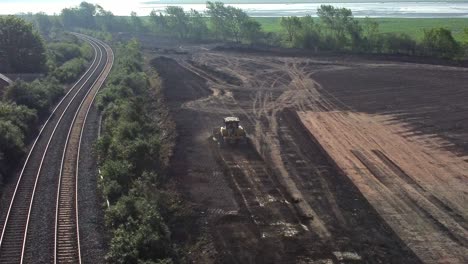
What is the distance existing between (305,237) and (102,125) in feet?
65.8

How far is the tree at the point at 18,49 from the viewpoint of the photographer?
54.4 metres

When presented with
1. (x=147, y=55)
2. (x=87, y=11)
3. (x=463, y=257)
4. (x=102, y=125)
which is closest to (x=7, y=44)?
(x=147, y=55)

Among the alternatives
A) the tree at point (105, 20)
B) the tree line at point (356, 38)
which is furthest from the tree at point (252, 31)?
the tree at point (105, 20)

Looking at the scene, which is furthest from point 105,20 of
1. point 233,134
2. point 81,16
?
point 233,134

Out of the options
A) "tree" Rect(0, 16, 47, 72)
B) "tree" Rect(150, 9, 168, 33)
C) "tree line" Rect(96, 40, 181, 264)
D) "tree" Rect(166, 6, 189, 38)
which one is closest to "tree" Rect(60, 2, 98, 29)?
"tree" Rect(150, 9, 168, 33)

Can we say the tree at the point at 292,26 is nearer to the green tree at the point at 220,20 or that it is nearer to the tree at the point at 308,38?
the tree at the point at 308,38

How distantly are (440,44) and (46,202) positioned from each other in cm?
5424

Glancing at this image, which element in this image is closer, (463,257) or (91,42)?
(463,257)

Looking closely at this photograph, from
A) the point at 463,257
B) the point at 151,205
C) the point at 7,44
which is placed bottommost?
the point at 463,257

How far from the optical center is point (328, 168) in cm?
2736

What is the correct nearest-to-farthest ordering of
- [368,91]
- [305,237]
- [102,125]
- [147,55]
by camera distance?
[305,237] < [102,125] < [368,91] < [147,55]

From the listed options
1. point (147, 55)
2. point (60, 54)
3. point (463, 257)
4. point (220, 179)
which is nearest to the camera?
point (463, 257)

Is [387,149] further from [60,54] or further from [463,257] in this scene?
[60,54]

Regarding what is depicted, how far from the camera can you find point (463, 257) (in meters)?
18.5
